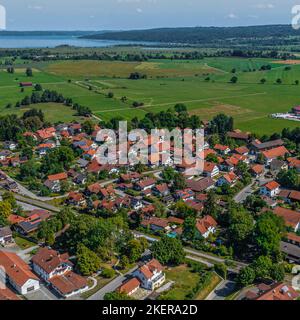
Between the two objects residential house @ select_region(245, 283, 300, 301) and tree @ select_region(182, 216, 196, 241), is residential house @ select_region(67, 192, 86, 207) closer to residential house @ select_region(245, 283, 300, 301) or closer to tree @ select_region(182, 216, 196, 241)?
tree @ select_region(182, 216, 196, 241)

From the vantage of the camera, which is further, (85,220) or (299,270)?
(85,220)

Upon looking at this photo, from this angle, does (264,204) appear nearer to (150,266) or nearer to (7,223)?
(150,266)

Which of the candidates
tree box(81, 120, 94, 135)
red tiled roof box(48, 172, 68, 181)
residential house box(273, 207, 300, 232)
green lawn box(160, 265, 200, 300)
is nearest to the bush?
green lawn box(160, 265, 200, 300)

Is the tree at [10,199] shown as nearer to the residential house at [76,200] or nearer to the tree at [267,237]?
the residential house at [76,200]

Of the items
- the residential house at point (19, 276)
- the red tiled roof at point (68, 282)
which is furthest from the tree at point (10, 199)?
the red tiled roof at point (68, 282)

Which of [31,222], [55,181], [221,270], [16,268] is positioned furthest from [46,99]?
[221,270]
